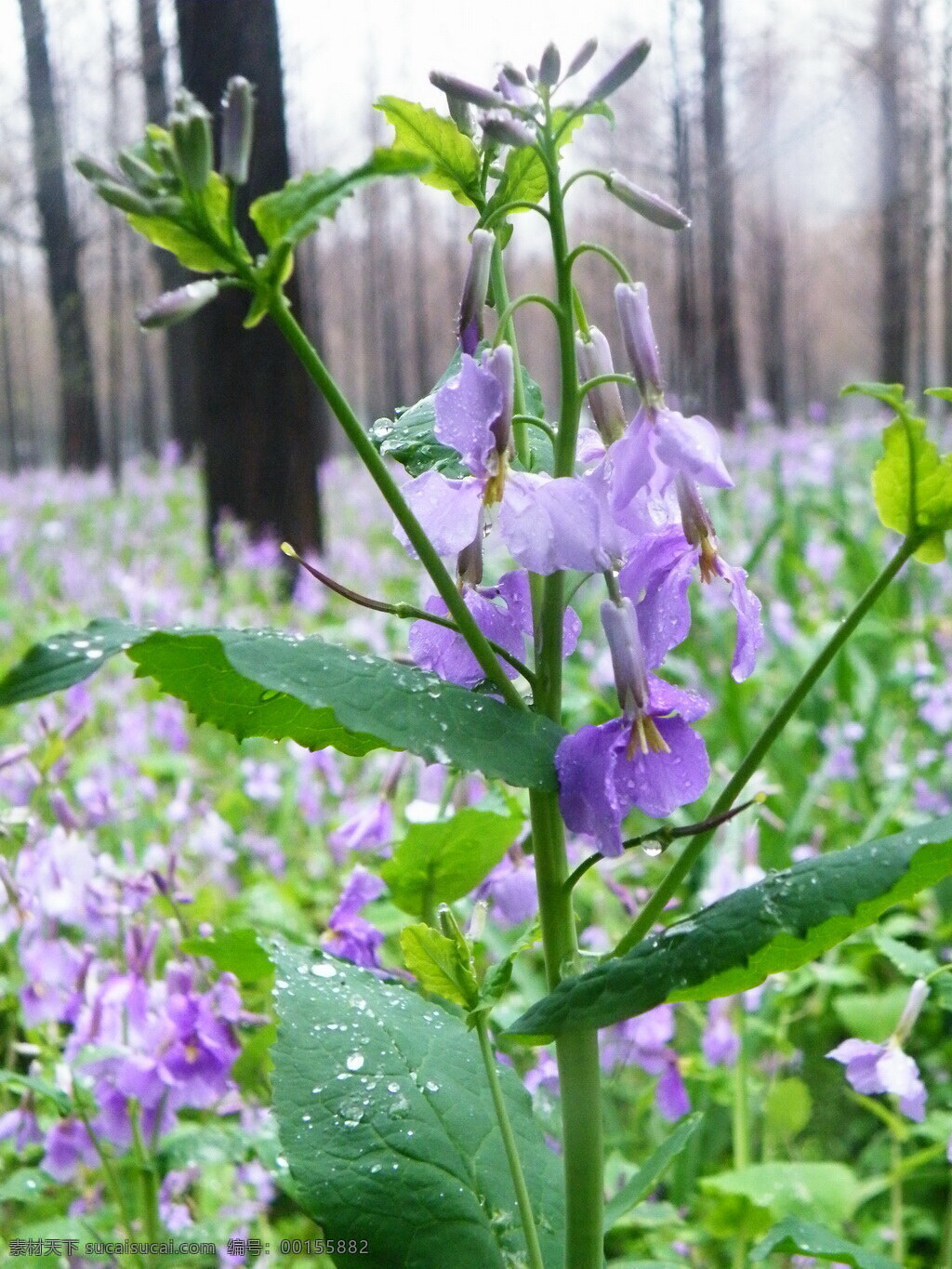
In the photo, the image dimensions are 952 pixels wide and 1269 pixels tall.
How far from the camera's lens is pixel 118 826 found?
2777 millimetres

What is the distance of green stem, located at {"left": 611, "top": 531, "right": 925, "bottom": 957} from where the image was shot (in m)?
0.80

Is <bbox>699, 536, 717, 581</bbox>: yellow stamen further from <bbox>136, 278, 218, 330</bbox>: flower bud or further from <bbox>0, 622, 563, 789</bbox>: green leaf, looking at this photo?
<bbox>136, 278, 218, 330</bbox>: flower bud

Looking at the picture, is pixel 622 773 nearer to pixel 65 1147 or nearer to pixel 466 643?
pixel 466 643

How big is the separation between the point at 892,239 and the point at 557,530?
784 inches

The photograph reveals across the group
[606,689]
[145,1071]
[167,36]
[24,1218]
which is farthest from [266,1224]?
[167,36]

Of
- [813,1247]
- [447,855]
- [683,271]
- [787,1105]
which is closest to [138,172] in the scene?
[447,855]

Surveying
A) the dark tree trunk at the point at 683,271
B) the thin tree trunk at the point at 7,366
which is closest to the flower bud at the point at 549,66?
the dark tree trunk at the point at 683,271

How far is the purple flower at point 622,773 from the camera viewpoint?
782mm

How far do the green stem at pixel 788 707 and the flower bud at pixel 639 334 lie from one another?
0.20 metres

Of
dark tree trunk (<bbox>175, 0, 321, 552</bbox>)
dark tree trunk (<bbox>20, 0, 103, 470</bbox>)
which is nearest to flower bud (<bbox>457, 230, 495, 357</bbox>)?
dark tree trunk (<bbox>175, 0, 321, 552</bbox>)

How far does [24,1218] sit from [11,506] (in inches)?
352

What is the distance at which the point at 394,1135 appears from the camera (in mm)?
925

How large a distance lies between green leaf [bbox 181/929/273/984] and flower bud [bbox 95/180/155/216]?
0.65 metres

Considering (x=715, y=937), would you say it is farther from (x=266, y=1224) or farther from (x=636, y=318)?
(x=266, y=1224)
